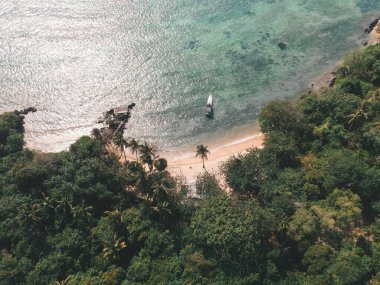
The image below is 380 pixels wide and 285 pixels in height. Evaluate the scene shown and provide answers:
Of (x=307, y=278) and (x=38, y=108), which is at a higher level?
(x=38, y=108)

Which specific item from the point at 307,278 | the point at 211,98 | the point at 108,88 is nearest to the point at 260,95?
the point at 211,98

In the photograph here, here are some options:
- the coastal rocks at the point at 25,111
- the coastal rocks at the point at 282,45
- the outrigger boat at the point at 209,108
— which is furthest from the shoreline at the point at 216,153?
the coastal rocks at the point at 25,111

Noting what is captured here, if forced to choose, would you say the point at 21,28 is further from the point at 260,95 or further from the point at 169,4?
the point at 260,95

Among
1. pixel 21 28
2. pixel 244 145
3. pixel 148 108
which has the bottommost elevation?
pixel 244 145

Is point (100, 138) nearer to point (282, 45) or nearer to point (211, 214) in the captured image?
point (211, 214)

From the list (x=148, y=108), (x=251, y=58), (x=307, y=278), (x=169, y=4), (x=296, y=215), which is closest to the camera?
(x=307, y=278)

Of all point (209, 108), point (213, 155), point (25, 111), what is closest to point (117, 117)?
point (209, 108)
